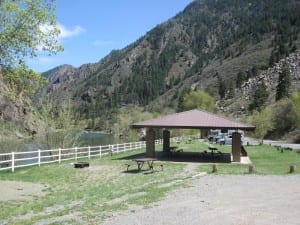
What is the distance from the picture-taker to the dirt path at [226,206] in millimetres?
10461

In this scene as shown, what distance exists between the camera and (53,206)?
41.2 ft

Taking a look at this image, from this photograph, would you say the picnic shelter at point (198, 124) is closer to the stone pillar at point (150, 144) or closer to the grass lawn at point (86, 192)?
the stone pillar at point (150, 144)

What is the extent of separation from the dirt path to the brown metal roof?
1185cm

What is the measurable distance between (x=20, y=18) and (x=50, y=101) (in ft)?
72.2

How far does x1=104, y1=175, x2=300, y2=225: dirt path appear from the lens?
10461mm

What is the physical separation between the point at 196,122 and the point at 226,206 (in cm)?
1874

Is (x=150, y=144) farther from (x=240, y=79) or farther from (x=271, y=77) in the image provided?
(x=240, y=79)

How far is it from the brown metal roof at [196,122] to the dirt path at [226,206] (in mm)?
11853

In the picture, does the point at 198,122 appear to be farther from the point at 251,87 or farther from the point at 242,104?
the point at 251,87

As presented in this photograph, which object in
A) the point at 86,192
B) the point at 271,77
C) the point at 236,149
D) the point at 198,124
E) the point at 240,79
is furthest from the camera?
the point at 240,79

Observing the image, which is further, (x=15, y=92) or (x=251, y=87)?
(x=251, y=87)

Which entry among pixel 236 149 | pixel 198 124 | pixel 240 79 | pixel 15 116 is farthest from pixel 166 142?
pixel 240 79

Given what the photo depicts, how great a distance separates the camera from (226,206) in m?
12.3

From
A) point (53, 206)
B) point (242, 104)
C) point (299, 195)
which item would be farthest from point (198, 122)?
point (242, 104)
